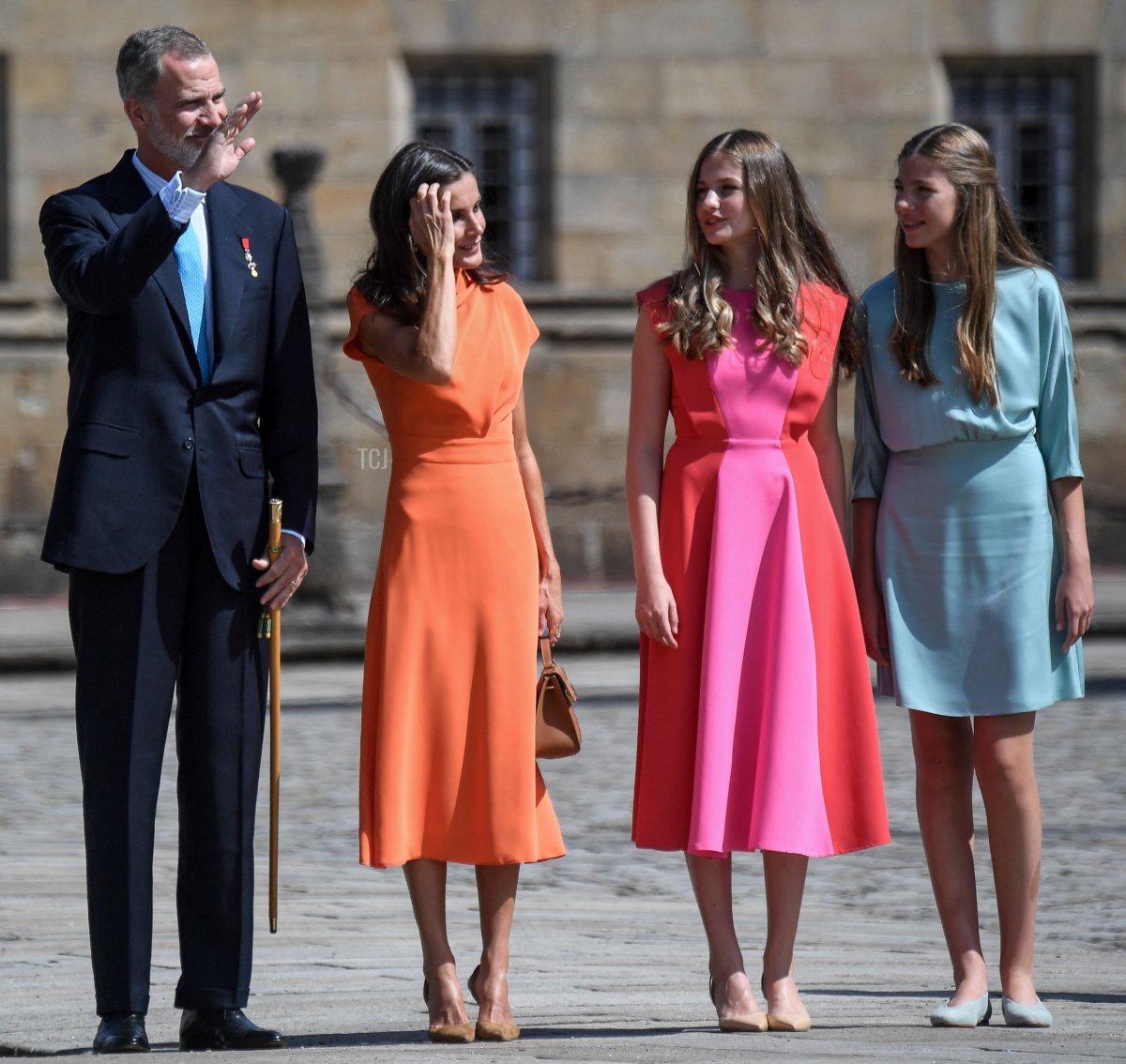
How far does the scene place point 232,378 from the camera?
4.64m

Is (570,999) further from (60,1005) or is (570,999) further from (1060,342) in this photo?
(1060,342)

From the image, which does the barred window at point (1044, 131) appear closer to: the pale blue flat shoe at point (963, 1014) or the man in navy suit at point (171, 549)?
the pale blue flat shoe at point (963, 1014)

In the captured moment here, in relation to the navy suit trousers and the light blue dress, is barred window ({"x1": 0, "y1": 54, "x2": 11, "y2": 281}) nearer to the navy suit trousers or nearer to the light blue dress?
the navy suit trousers

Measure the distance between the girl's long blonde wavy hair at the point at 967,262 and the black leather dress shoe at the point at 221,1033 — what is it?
6.28 ft

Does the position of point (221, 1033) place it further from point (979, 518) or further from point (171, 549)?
point (979, 518)

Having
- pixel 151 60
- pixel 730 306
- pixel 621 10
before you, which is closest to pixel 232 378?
pixel 151 60

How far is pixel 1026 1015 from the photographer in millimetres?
4766

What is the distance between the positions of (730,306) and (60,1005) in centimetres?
216

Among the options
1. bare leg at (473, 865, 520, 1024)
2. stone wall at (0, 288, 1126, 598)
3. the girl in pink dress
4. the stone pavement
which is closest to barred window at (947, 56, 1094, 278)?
stone wall at (0, 288, 1126, 598)

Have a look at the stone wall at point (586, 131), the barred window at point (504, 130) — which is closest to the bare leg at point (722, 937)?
the stone wall at point (586, 131)

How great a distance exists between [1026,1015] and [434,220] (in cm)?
204

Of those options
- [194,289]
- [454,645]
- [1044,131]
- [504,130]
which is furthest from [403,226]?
[1044,131]

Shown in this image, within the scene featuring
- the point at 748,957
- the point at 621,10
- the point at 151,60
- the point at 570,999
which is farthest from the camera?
the point at 621,10

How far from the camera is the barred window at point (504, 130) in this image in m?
18.9
